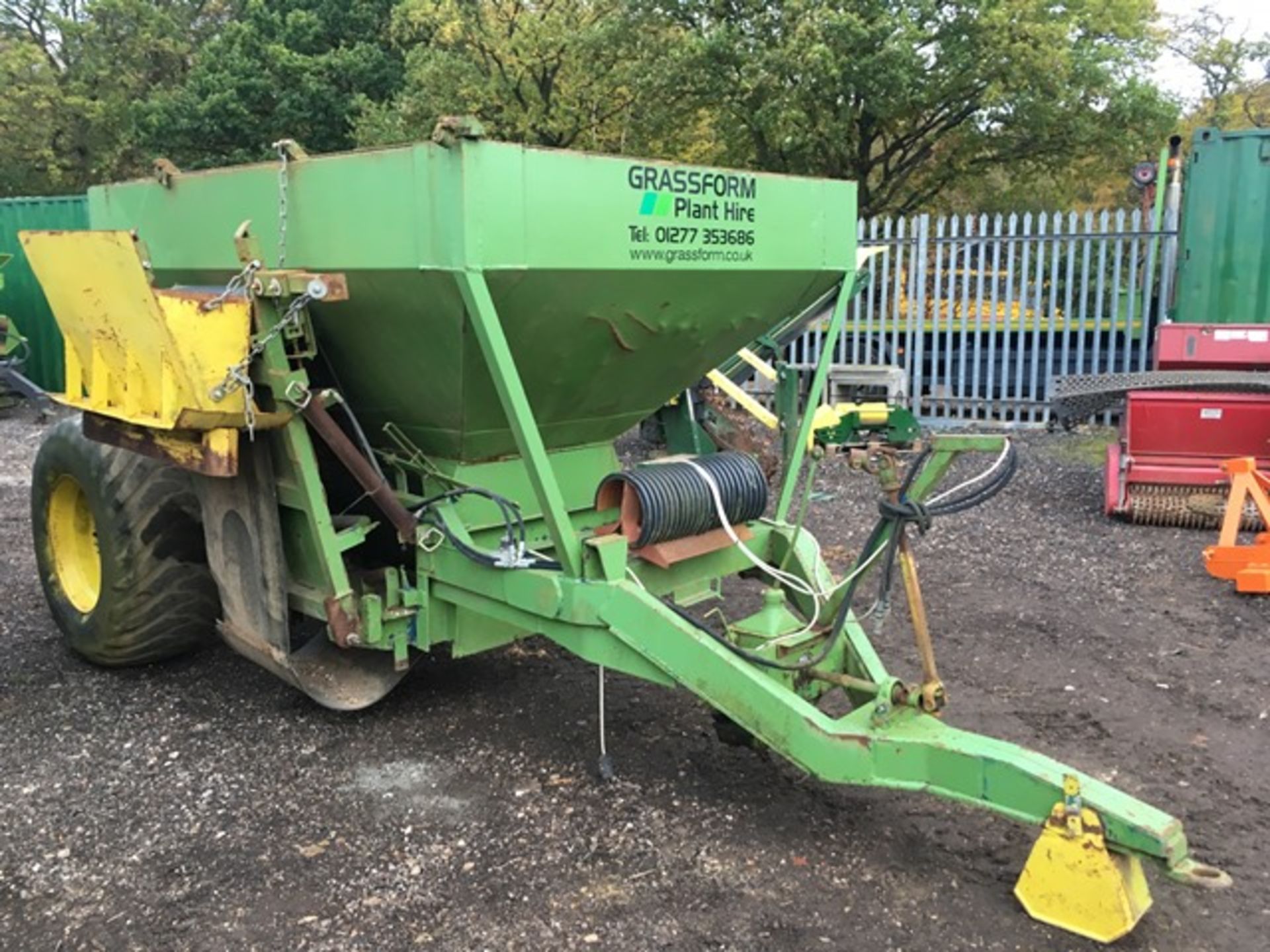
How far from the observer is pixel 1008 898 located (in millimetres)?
2922

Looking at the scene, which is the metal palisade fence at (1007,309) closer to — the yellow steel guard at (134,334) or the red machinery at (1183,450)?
the red machinery at (1183,450)

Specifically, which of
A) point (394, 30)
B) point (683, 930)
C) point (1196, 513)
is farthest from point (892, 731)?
point (394, 30)

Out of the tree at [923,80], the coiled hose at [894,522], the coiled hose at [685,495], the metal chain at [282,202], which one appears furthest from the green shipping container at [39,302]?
the coiled hose at [894,522]

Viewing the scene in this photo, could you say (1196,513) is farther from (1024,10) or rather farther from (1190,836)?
(1024,10)

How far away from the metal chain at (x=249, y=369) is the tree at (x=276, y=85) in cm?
2124

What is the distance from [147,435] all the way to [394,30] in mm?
19607

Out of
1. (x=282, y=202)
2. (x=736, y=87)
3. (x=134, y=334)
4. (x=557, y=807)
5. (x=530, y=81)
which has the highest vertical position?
(x=530, y=81)

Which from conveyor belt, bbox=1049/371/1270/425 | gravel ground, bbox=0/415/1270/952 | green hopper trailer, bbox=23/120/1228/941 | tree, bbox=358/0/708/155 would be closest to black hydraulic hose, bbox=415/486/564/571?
green hopper trailer, bbox=23/120/1228/941

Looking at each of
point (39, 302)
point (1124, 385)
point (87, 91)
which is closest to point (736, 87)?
point (39, 302)

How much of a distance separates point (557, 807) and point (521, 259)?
1.65 metres

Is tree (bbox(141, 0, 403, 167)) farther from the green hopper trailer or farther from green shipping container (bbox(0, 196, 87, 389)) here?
the green hopper trailer

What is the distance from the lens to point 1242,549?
553 cm

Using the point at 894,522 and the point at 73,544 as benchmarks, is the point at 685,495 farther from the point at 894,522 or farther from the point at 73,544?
the point at 73,544

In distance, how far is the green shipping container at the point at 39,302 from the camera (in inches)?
533
